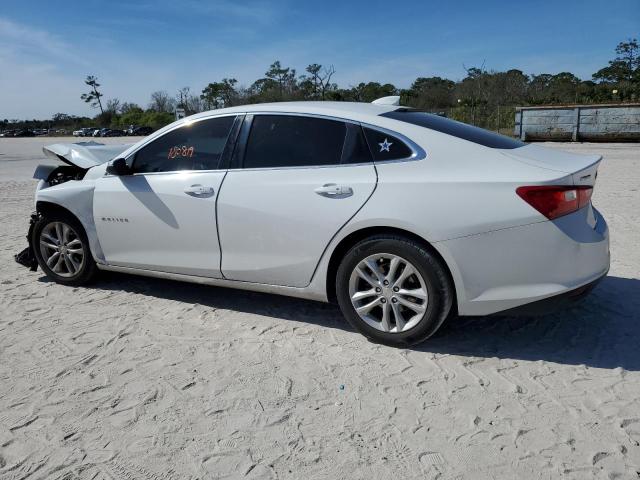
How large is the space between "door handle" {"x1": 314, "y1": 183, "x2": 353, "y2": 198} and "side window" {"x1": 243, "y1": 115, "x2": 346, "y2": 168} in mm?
195

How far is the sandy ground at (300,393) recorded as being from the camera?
2.48 meters

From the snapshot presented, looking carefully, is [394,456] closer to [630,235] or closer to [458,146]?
[458,146]

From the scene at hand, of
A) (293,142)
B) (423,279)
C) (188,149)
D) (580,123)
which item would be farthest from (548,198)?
(580,123)

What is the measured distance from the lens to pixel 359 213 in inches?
136

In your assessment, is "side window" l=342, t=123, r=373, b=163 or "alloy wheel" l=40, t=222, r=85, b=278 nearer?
"side window" l=342, t=123, r=373, b=163

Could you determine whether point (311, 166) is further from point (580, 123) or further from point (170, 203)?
point (580, 123)

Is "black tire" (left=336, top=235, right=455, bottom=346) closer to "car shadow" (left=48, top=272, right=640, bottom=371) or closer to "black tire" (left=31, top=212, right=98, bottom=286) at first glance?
"car shadow" (left=48, top=272, right=640, bottom=371)

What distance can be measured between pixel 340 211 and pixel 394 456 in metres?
1.57

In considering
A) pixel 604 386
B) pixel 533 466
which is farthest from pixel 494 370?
pixel 533 466

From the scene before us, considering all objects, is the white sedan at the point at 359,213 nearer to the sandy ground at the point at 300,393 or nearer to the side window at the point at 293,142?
the side window at the point at 293,142

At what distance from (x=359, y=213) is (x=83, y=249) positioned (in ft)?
8.82

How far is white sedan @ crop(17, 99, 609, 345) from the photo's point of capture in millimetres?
3160

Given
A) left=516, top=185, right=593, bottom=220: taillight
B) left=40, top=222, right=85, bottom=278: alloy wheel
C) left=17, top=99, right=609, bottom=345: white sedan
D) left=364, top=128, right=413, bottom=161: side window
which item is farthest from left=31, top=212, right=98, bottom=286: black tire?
left=516, top=185, right=593, bottom=220: taillight

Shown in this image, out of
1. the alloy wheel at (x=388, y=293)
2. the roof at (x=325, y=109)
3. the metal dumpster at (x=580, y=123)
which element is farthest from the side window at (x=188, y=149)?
the metal dumpster at (x=580, y=123)
